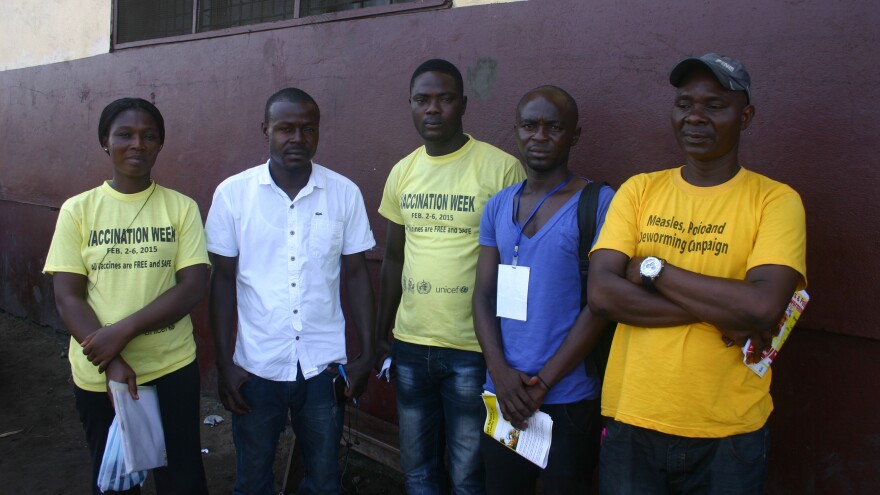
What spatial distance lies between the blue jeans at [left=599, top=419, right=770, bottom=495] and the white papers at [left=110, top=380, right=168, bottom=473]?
1.69 meters

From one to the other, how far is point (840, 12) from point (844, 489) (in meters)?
1.75

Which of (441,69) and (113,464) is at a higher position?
(441,69)

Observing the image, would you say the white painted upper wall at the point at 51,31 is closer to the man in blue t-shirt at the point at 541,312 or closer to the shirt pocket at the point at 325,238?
the shirt pocket at the point at 325,238

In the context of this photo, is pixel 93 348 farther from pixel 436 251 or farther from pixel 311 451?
pixel 436 251

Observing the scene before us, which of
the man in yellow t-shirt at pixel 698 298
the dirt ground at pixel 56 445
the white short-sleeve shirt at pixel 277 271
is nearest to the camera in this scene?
the man in yellow t-shirt at pixel 698 298

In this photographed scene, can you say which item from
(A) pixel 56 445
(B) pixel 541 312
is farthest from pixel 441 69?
(A) pixel 56 445

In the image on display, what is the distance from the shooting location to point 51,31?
5887 millimetres

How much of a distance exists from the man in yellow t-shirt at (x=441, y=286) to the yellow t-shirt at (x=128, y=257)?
89 centimetres

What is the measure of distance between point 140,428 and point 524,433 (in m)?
1.45

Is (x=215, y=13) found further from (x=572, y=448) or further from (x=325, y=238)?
(x=572, y=448)

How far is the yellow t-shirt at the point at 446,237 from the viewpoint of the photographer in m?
2.52

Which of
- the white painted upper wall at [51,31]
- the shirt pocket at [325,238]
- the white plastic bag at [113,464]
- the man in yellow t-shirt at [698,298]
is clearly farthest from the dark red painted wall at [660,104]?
the white plastic bag at [113,464]

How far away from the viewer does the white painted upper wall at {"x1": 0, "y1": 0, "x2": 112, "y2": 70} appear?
5480mm

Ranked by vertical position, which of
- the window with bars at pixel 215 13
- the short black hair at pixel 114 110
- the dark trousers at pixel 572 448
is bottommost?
the dark trousers at pixel 572 448
